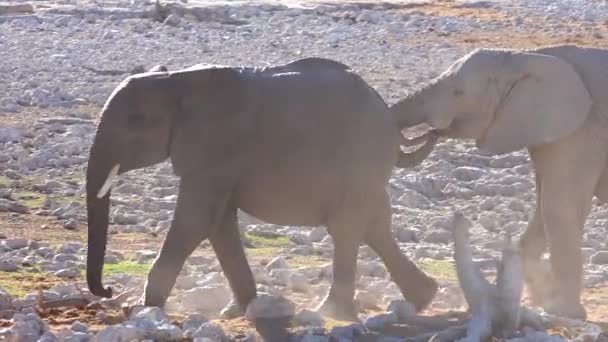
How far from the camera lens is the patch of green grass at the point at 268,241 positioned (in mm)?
13609

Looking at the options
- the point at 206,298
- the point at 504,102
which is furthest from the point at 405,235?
the point at 206,298

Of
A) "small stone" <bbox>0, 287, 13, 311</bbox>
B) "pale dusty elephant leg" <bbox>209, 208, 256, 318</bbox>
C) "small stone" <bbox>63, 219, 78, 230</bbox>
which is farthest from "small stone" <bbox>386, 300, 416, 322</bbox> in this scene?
"small stone" <bbox>63, 219, 78, 230</bbox>

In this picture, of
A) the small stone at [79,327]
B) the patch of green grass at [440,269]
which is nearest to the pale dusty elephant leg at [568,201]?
the patch of green grass at [440,269]

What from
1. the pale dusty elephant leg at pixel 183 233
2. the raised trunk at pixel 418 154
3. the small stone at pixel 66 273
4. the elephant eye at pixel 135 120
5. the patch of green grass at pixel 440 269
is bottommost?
the patch of green grass at pixel 440 269

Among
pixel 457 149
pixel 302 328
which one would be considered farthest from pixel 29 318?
pixel 457 149

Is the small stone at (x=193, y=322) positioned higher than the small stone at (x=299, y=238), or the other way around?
the small stone at (x=193, y=322)

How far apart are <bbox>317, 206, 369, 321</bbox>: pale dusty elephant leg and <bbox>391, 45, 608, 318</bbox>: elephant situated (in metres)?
0.74

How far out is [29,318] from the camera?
9484 mm

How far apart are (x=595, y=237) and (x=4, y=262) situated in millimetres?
4628

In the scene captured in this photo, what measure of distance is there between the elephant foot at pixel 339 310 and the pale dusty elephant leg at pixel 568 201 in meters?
1.36

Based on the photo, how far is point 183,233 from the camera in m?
10.4

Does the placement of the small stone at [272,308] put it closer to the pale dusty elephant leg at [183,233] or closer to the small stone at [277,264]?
the pale dusty elephant leg at [183,233]

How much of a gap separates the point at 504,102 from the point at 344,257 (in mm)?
1441

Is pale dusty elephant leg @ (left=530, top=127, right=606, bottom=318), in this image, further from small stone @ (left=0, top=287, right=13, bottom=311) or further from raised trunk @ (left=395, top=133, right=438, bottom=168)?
small stone @ (left=0, top=287, right=13, bottom=311)
